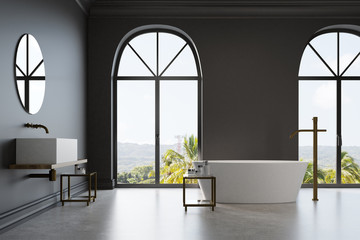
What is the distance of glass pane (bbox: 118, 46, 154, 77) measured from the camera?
6.92m

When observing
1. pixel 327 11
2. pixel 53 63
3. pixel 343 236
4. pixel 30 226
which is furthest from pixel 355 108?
pixel 30 226

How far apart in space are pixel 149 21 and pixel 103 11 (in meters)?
0.74

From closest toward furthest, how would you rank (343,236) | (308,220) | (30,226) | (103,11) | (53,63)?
(343,236)
(30,226)
(308,220)
(53,63)
(103,11)

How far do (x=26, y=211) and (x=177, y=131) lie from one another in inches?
126

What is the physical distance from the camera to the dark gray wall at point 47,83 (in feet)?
12.1

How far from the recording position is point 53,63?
16.3 feet

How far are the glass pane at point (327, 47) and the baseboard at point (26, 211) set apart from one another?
4675mm

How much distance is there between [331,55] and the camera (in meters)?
6.93

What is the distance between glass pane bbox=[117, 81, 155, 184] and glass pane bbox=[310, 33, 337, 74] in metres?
2.80

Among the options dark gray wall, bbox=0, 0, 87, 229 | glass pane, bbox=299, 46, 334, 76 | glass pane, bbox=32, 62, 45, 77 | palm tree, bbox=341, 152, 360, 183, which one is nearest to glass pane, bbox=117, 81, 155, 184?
dark gray wall, bbox=0, 0, 87, 229

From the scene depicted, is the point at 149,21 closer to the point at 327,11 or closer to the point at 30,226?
the point at 327,11

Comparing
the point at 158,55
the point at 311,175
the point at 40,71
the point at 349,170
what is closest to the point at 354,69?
the point at 349,170

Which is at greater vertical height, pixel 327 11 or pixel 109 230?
pixel 327 11

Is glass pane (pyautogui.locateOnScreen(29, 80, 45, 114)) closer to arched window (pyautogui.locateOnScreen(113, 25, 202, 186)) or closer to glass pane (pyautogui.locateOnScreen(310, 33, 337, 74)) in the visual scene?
arched window (pyautogui.locateOnScreen(113, 25, 202, 186))
